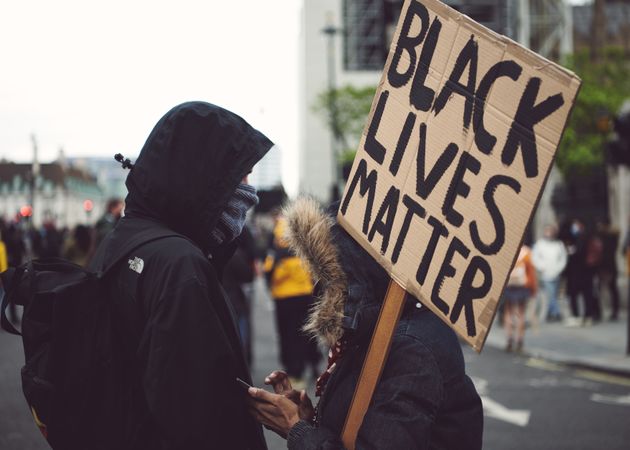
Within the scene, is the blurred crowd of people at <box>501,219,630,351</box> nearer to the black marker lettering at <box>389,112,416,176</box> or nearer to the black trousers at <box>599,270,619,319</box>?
the black trousers at <box>599,270,619,319</box>

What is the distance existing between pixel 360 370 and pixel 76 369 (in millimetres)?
809

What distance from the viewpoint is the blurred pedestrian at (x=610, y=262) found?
53.3ft

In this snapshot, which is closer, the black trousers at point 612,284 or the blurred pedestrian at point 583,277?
the blurred pedestrian at point 583,277

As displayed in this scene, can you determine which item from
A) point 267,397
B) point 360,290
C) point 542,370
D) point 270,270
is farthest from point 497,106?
point 542,370

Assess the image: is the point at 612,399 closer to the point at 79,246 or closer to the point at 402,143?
the point at 79,246

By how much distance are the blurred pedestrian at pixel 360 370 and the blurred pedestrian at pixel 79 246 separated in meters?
6.83

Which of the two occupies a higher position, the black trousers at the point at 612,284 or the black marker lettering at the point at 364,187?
the black marker lettering at the point at 364,187

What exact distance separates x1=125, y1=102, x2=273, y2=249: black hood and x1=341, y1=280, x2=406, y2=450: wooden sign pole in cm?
64

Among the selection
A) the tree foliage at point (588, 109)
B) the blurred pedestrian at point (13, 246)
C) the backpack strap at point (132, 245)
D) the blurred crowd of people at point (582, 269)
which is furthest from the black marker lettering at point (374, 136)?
the tree foliage at point (588, 109)

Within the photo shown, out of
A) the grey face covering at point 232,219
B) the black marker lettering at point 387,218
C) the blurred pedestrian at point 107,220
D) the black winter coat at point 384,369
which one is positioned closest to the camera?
the black winter coat at point 384,369

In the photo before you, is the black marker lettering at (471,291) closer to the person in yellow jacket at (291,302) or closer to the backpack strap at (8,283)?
the backpack strap at (8,283)

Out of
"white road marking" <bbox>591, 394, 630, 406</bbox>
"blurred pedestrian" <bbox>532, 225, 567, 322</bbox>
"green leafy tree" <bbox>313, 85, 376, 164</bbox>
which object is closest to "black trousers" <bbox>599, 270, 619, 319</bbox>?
"blurred pedestrian" <bbox>532, 225, 567, 322</bbox>

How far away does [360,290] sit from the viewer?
2379 mm

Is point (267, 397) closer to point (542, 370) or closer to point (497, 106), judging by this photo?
point (497, 106)
